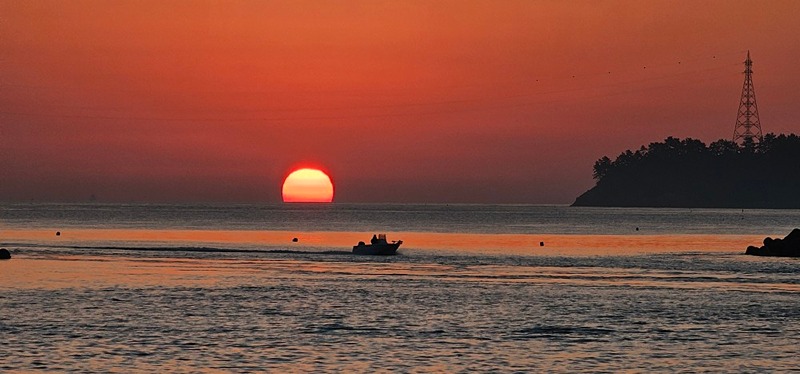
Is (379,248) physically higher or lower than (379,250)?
higher

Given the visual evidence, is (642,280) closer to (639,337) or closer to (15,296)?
(639,337)

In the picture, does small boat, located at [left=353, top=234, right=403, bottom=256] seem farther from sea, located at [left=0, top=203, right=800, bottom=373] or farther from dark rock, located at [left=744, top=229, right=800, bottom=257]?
dark rock, located at [left=744, top=229, right=800, bottom=257]

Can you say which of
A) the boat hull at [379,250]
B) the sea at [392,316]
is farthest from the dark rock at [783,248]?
the boat hull at [379,250]

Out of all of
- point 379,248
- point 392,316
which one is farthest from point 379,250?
point 392,316

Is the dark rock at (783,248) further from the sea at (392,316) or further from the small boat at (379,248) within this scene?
the small boat at (379,248)

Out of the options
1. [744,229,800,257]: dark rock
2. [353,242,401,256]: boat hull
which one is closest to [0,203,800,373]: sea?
[353,242,401,256]: boat hull

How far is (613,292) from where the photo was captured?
68.9 metres

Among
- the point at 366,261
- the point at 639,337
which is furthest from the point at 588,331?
the point at 366,261

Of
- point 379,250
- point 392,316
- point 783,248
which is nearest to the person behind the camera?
point 392,316

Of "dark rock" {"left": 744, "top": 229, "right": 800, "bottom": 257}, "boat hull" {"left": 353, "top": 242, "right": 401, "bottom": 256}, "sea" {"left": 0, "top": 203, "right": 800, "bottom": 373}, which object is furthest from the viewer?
"dark rock" {"left": 744, "top": 229, "right": 800, "bottom": 257}

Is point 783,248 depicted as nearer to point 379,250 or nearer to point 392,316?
point 379,250

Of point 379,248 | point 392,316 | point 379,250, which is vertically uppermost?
point 379,248

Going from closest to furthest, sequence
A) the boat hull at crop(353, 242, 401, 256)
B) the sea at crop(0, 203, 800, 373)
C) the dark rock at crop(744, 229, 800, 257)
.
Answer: the sea at crop(0, 203, 800, 373) → the boat hull at crop(353, 242, 401, 256) → the dark rock at crop(744, 229, 800, 257)

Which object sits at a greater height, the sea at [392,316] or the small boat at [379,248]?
the small boat at [379,248]
